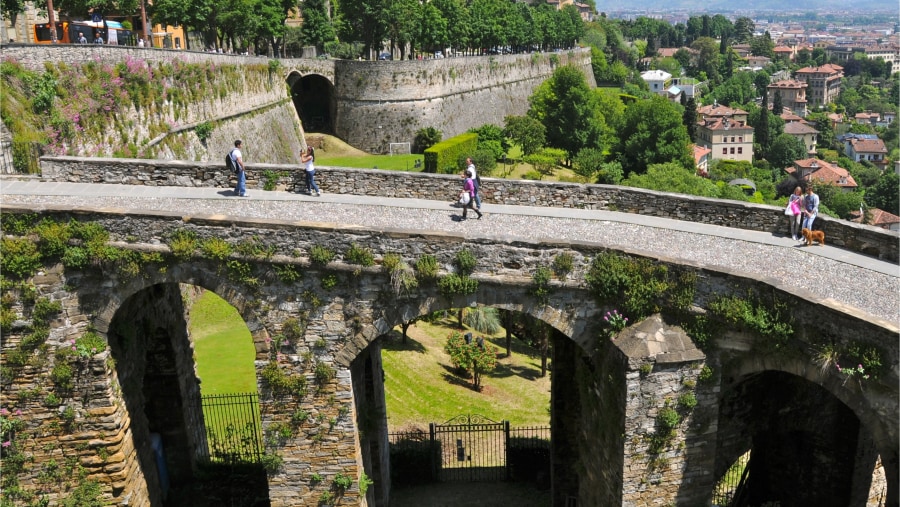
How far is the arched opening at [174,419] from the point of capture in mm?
17094

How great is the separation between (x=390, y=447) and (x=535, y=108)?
55308 mm

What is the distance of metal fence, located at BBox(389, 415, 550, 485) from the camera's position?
20.2 m

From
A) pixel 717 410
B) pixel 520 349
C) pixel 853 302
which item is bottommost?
pixel 520 349

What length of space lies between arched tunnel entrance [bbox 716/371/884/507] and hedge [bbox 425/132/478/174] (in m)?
38.5

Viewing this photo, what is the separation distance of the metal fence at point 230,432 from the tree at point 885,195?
106692 mm

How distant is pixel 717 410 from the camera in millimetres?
14195

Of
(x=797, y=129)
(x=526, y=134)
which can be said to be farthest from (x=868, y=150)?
(x=526, y=134)

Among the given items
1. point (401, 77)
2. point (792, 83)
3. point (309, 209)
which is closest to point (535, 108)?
point (401, 77)

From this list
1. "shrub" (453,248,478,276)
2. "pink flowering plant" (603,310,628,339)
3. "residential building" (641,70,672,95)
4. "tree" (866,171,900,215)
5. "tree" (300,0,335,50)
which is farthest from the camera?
"residential building" (641,70,672,95)

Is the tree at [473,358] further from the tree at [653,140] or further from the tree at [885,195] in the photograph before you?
the tree at [885,195]

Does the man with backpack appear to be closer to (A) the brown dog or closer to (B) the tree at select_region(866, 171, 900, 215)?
(A) the brown dog

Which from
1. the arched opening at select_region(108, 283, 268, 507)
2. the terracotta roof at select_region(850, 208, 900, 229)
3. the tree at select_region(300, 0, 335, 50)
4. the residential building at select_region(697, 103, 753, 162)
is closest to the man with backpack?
the arched opening at select_region(108, 283, 268, 507)

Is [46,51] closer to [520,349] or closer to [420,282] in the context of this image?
[420,282]

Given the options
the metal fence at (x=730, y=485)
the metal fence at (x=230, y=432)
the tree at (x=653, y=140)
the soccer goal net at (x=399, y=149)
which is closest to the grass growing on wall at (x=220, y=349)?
the metal fence at (x=230, y=432)
